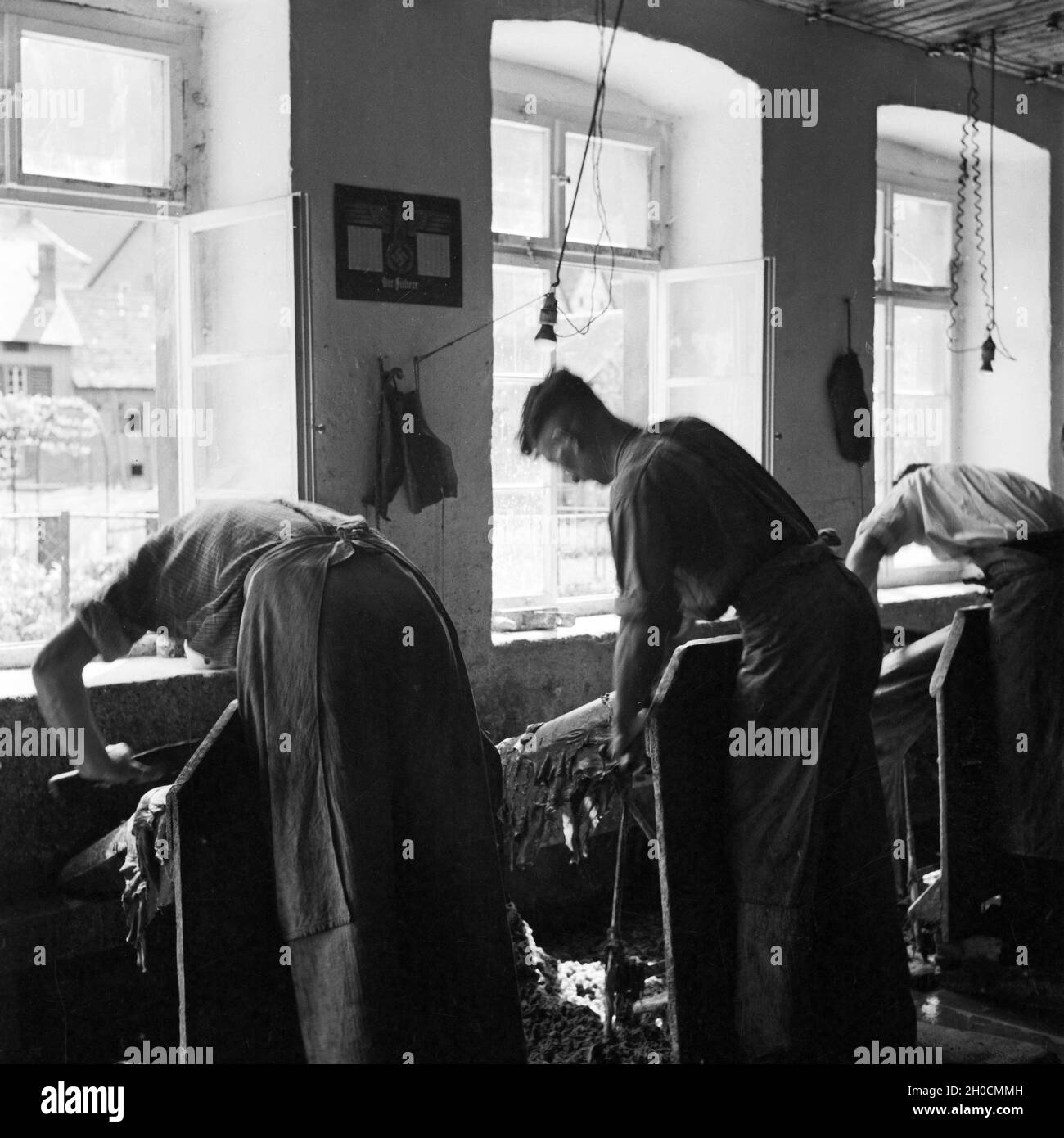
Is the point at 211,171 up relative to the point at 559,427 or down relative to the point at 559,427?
up

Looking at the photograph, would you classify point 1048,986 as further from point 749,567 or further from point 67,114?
point 67,114

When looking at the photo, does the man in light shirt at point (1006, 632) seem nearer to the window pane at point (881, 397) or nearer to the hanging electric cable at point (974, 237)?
the window pane at point (881, 397)

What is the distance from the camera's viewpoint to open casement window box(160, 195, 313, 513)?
400cm

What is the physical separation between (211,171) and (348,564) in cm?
203

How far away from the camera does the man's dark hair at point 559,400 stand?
11.4ft

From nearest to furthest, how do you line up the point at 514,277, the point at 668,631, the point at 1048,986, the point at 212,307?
the point at 668,631
the point at 1048,986
the point at 212,307
the point at 514,277

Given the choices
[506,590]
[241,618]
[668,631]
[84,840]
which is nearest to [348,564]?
[241,618]

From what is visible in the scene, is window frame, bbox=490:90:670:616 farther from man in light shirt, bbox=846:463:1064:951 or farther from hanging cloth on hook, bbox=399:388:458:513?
man in light shirt, bbox=846:463:1064:951

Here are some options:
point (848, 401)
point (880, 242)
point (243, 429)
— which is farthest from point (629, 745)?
point (880, 242)

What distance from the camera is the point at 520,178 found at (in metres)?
5.11

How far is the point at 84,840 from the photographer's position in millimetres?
3650

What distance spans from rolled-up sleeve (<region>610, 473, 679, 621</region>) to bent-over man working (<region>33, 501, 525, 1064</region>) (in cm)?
55

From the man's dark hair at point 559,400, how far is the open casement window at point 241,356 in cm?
81

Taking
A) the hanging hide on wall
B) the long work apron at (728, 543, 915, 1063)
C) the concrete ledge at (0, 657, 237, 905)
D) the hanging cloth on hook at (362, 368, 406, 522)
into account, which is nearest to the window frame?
the hanging hide on wall
